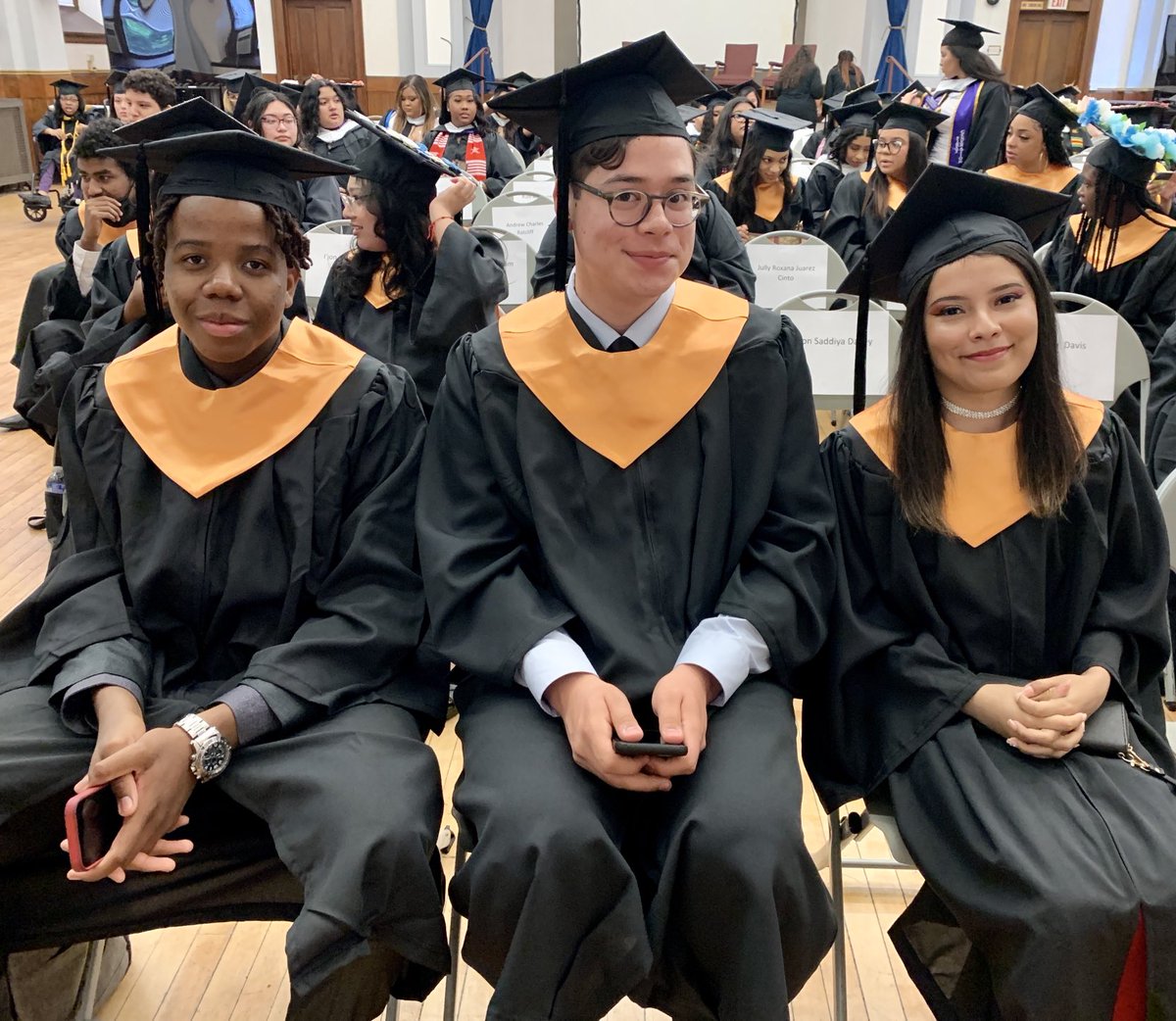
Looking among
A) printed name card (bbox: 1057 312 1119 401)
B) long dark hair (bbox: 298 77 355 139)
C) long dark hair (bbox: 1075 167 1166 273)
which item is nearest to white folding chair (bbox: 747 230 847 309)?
long dark hair (bbox: 1075 167 1166 273)

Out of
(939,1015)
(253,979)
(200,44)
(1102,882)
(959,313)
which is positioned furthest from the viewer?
(200,44)

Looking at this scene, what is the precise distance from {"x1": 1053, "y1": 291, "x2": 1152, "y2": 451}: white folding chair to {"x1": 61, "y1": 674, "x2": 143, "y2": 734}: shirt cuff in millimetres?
2657

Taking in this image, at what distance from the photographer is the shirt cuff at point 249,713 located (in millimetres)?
1544

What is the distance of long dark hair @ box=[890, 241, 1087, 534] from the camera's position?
1724mm

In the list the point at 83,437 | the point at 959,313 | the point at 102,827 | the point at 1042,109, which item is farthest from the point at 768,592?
the point at 1042,109

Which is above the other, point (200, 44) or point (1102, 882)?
point (200, 44)

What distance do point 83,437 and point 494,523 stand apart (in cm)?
76

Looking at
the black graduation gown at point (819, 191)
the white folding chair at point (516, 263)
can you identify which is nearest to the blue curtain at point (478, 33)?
the black graduation gown at point (819, 191)

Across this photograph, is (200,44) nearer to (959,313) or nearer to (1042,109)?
(1042,109)

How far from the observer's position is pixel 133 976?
2.01m

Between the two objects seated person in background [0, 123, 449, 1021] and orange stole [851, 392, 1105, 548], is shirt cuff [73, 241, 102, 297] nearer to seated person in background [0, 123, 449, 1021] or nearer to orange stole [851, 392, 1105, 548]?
seated person in background [0, 123, 449, 1021]

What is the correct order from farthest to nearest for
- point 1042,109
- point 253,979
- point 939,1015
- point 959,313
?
1. point 1042,109
2. point 253,979
3. point 959,313
4. point 939,1015

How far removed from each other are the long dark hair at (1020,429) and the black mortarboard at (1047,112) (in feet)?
14.8

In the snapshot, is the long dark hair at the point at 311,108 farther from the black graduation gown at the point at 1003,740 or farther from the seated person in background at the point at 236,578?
the black graduation gown at the point at 1003,740
